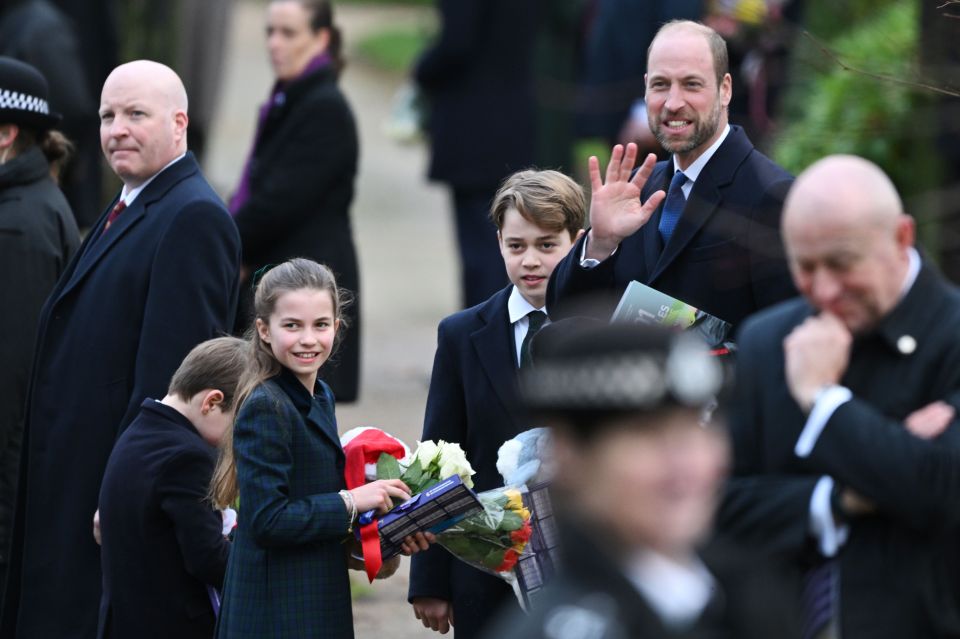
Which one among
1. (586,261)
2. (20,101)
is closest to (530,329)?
(586,261)

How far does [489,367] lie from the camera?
4715 millimetres

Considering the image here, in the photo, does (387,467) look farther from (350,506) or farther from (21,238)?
(21,238)

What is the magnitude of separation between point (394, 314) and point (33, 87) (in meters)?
6.26

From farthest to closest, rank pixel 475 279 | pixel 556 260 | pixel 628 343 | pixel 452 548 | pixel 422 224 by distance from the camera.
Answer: pixel 422 224 < pixel 475 279 < pixel 556 260 < pixel 452 548 < pixel 628 343

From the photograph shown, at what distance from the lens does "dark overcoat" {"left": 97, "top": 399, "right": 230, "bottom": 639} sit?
15.6ft

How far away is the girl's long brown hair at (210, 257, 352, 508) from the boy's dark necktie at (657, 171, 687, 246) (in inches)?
36.2

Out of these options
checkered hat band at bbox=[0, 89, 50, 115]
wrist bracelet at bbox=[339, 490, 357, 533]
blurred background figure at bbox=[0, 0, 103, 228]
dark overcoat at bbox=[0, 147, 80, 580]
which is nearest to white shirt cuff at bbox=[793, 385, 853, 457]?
wrist bracelet at bbox=[339, 490, 357, 533]

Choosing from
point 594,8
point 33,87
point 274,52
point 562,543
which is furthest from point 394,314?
point 562,543

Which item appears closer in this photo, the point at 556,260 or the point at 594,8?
the point at 556,260

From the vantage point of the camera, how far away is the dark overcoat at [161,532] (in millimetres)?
4770

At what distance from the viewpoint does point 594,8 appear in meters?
12.0

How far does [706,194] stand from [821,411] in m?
1.53

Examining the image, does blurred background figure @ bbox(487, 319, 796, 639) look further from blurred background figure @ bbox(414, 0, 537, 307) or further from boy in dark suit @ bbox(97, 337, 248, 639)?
blurred background figure @ bbox(414, 0, 537, 307)

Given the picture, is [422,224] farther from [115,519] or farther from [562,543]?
[562,543]
